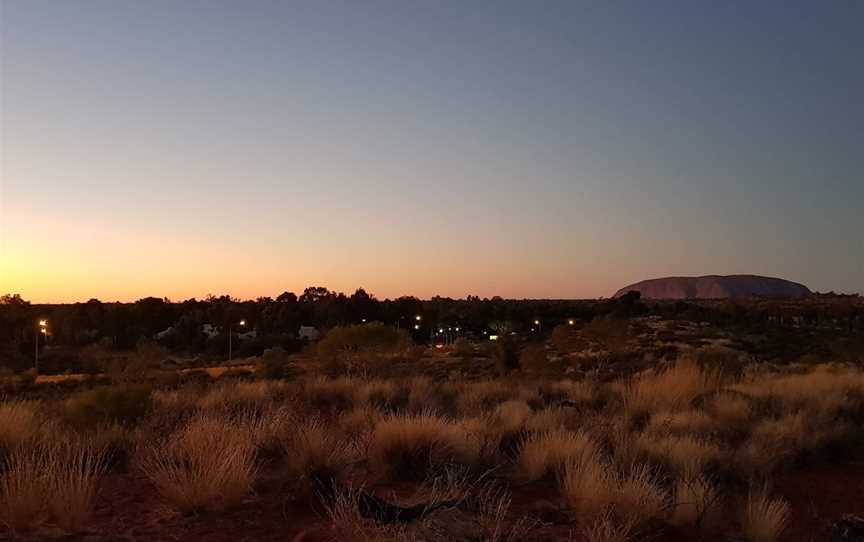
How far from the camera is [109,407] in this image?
36.5ft

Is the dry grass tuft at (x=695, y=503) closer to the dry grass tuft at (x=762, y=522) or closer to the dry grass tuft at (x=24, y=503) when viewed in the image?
the dry grass tuft at (x=762, y=522)

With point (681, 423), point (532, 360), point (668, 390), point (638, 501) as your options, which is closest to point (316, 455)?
point (638, 501)

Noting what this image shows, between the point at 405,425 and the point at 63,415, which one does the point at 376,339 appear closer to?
the point at 63,415

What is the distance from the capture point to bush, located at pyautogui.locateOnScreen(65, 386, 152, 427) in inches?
425

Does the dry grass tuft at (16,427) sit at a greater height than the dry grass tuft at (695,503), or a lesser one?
greater

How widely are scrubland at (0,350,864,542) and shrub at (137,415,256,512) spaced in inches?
0.7

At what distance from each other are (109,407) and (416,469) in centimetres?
590

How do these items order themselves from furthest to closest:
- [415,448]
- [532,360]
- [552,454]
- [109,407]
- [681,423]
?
[532,360], [109,407], [681,423], [552,454], [415,448]

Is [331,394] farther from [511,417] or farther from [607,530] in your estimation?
[607,530]

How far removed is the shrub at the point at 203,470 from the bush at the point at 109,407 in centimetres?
343

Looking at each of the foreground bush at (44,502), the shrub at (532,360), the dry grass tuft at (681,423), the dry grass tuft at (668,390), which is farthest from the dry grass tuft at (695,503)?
the shrub at (532,360)

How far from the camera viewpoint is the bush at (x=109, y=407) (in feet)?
35.4

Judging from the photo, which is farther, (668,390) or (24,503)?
(668,390)

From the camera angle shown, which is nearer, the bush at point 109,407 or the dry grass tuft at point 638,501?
the dry grass tuft at point 638,501
